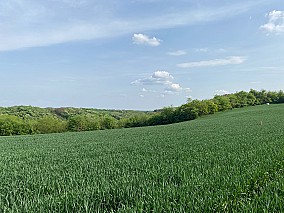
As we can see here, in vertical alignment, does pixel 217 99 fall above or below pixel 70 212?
above

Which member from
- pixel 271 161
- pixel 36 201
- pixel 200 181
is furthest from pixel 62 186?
pixel 271 161

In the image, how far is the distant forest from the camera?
217ft

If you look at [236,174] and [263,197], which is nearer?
[263,197]

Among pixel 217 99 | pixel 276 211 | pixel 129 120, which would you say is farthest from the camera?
pixel 217 99

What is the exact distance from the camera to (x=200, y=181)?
584 centimetres

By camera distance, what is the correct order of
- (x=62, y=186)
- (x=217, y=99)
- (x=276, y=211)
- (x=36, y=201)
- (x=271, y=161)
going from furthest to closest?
(x=217, y=99)
(x=271, y=161)
(x=62, y=186)
(x=36, y=201)
(x=276, y=211)

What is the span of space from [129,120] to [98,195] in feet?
250

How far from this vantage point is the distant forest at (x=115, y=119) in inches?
2608

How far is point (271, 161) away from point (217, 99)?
8297 centimetres

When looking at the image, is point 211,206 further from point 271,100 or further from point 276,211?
point 271,100

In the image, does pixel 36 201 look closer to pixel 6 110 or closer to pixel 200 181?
pixel 200 181

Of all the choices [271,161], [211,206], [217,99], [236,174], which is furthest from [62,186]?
[217,99]

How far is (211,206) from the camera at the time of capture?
4.34 meters

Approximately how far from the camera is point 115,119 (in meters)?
83.6
